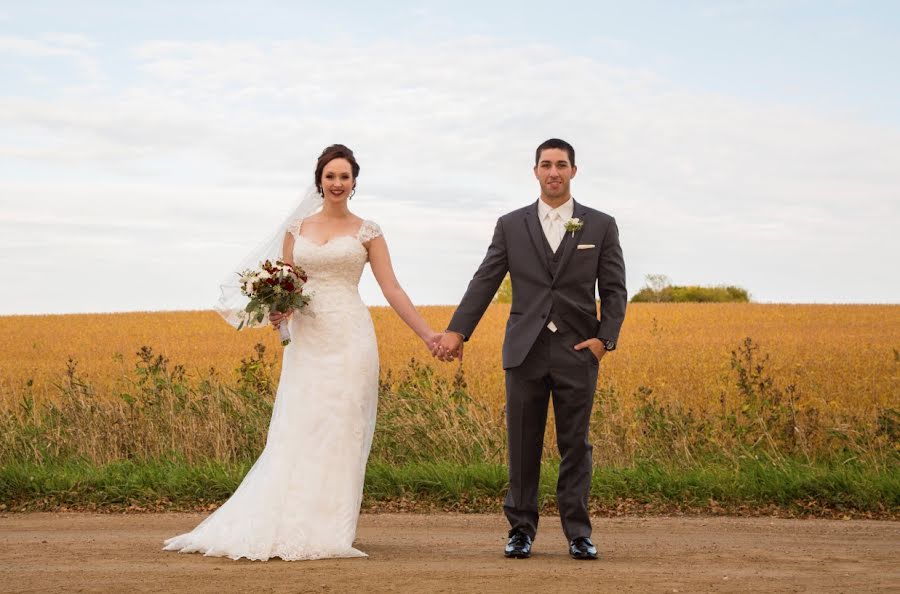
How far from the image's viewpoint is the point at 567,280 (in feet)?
21.8

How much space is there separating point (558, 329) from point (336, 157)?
6.69ft

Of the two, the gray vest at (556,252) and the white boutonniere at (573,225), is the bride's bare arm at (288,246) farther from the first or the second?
the white boutonniere at (573,225)

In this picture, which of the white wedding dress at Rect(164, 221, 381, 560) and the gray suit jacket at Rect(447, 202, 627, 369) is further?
the white wedding dress at Rect(164, 221, 381, 560)

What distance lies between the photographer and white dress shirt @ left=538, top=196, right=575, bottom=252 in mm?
6734

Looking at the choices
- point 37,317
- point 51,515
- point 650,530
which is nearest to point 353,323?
point 650,530

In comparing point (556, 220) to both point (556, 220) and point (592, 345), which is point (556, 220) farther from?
point (592, 345)

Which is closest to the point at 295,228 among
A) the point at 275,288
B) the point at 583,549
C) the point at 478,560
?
the point at 275,288

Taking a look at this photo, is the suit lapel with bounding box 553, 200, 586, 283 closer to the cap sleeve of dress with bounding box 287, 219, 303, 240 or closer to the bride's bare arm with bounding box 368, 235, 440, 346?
the bride's bare arm with bounding box 368, 235, 440, 346

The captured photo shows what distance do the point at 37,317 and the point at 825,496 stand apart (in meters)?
49.4

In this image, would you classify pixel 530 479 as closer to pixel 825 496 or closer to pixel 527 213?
pixel 527 213

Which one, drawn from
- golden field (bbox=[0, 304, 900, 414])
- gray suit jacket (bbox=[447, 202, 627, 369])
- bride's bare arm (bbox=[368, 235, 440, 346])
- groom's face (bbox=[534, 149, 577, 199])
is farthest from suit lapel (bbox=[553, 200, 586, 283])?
golden field (bbox=[0, 304, 900, 414])

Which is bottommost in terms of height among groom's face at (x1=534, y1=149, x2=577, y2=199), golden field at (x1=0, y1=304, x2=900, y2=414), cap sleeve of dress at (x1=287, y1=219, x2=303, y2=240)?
golden field at (x1=0, y1=304, x2=900, y2=414)

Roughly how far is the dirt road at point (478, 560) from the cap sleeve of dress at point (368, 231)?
2.23m

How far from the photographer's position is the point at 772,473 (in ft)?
30.0
